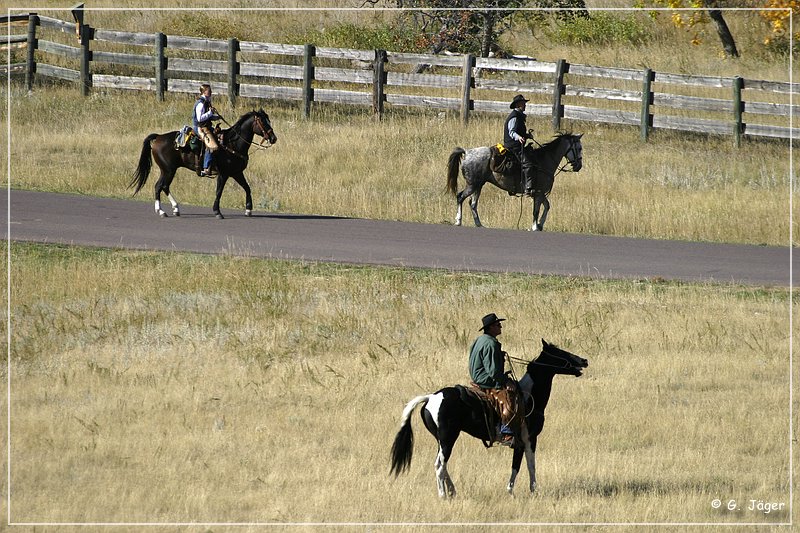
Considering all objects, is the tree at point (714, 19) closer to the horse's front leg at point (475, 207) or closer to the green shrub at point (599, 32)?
the green shrub at point (599, 32)

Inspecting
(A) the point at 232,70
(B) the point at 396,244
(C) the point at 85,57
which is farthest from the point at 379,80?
(B) the point at 396,244

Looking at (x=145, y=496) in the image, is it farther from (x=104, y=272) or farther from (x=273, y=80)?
(x=273, y=80)

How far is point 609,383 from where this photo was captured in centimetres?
1369

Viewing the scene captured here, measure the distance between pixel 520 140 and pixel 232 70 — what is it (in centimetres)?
1249

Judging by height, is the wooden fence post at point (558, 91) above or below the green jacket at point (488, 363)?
above

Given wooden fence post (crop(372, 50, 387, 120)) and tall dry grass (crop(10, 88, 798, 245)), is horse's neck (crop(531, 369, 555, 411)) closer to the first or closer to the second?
tall dry grass (crop(10, 88, 798, 245))

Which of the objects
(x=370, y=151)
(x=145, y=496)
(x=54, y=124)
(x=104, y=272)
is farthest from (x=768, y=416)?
(x=54, y=124)

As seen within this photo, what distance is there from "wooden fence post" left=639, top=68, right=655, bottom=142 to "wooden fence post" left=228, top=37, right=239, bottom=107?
1043 cm

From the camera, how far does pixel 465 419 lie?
9.77 meters

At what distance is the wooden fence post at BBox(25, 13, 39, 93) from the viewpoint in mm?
33812

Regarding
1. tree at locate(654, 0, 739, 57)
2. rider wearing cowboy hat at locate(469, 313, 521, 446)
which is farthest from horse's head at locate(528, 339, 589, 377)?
tree at locate(654, 0, 739, 57)

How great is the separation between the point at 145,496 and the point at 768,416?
21.1 feet

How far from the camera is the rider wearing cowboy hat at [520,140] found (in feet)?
71.8

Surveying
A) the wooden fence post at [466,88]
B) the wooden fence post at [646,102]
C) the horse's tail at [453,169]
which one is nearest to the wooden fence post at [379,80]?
→ the wooden fence post at [466,88]
